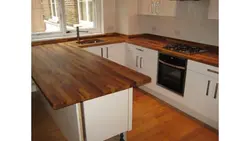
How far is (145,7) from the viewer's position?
3438mm

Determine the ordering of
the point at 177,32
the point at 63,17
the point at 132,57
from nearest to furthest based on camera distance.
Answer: the point at 177,32
the point at 132,57
the point at 63,17

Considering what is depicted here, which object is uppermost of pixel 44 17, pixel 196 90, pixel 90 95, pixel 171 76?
pixel 44 17

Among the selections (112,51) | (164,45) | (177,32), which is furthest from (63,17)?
(177,32)

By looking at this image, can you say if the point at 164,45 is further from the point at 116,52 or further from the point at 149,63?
the point at 116,52

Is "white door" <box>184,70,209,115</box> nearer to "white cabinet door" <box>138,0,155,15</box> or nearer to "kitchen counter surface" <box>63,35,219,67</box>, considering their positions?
"kitchen counter surface" <box>63,35,219,67</box>

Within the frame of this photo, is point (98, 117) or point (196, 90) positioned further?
point (196, 90)

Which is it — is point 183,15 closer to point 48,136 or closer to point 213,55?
point 213,55

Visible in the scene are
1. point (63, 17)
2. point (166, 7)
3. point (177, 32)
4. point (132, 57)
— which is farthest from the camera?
point (63, 17)

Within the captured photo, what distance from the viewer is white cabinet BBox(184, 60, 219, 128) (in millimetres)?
2297

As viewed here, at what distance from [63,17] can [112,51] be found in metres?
1.12

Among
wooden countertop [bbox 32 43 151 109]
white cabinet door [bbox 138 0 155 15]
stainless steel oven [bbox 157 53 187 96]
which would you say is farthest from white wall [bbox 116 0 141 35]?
wooden countertop [bbox 32 43 151 109]
